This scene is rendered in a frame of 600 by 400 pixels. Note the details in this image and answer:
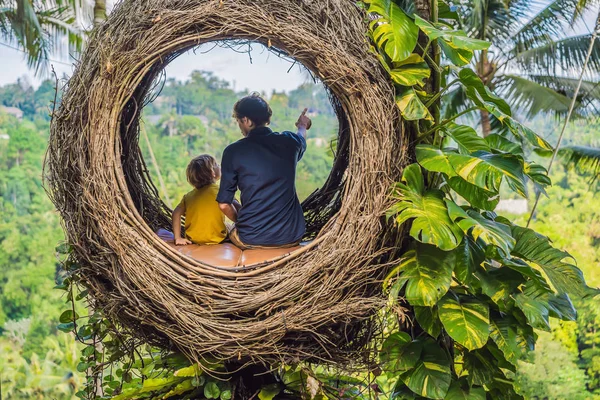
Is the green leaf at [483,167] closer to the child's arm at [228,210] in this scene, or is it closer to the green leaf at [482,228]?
the green leaf at [482,228]

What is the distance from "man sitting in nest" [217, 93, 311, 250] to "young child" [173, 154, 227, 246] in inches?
6.9

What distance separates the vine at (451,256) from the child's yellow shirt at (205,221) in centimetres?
57

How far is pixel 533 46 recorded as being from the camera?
921 cm

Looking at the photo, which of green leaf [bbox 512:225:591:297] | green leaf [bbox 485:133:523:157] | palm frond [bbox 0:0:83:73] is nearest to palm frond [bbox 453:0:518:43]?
palm frond [bbox 0:0:83:73]

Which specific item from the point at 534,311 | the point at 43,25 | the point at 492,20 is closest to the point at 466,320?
the point at 534,311

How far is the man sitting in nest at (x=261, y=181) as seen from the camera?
269 centimetres

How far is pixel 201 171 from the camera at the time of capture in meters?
3.01

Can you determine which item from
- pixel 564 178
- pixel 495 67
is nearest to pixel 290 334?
pixel 495 67

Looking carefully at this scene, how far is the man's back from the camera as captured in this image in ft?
8.83

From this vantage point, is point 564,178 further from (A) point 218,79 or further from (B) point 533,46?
(A) point 218,79

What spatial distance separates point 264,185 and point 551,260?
1168mm

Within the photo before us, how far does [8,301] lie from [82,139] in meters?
16.1

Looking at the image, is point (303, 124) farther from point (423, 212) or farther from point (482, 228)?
point (482, 228)

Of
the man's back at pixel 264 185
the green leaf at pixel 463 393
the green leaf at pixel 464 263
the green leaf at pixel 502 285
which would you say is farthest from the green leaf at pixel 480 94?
the green leaf at pixel 463 393
